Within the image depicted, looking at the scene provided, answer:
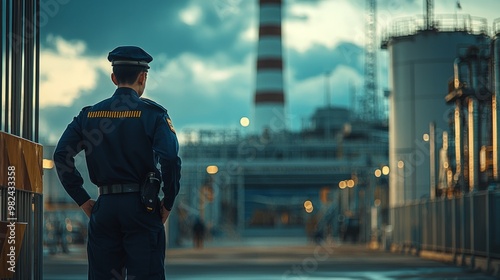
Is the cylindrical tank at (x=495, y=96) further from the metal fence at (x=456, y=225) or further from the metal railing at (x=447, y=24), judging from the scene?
the metal railing at (x=447, y=24)

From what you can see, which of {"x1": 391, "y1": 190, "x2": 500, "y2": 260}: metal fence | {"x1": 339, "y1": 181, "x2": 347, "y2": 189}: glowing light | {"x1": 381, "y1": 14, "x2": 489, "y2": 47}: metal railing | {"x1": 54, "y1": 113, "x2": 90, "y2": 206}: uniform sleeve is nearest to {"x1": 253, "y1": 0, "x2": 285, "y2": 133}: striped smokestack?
{"x1": 339, "y1": 181, "x2": 347, "y2": 189}: glowing light

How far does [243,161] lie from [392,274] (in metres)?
76.2

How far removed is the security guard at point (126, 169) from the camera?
25.9 ft

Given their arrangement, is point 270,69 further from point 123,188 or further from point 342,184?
point 123,188

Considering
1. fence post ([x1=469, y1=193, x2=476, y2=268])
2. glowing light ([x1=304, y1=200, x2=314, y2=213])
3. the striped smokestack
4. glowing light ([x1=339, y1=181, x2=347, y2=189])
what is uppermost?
the striped smokestack

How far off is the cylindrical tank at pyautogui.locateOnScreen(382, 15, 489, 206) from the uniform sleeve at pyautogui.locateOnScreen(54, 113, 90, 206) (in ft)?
155

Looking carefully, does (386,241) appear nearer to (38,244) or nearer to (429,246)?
(429,246)

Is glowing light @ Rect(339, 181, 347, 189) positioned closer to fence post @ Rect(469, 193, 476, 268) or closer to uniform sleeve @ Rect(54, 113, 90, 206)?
fence post @ Rect(469, 193, 476, 268)

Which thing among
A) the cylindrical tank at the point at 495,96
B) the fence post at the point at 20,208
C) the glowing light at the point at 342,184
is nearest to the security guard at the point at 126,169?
the fence post at the point at 20,208


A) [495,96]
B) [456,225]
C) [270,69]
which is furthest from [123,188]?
[270,69]

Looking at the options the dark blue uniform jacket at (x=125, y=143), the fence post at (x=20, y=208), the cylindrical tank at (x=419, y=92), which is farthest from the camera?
the cylindrical tank at (x=419, y=92)

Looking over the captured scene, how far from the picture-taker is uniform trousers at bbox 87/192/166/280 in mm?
7879

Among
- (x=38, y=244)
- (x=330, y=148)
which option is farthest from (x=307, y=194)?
(x=38, y=244)

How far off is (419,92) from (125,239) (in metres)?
49.1
